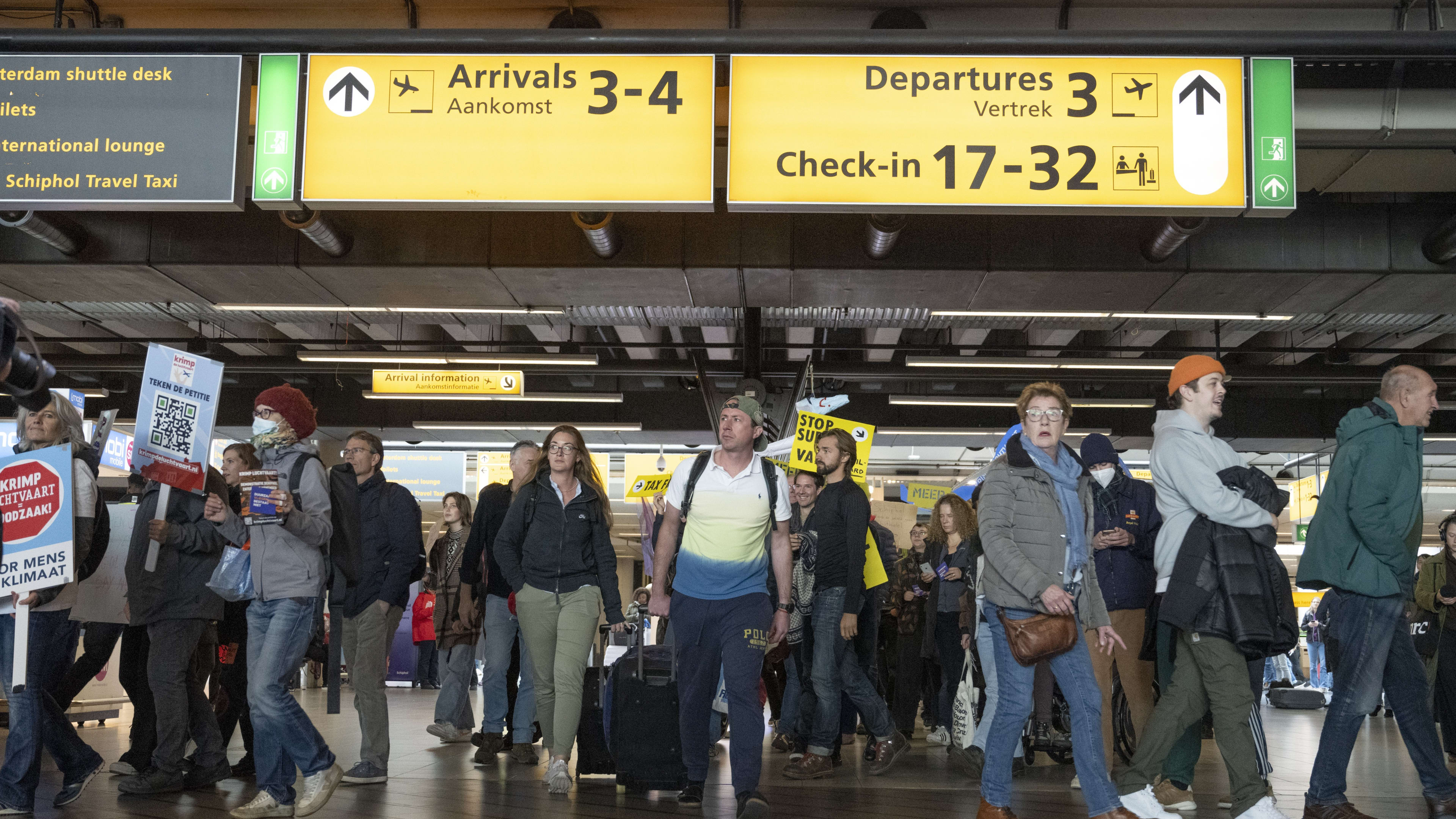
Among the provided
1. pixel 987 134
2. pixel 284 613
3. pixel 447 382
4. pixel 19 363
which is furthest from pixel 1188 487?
pixel 447 382

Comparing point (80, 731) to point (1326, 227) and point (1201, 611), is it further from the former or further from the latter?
point (1326, 227)

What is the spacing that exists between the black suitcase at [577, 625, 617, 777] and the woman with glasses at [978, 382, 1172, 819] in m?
2.14

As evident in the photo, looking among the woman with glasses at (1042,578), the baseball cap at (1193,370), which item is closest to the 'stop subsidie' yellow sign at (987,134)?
the baseball cap at (1193,370)

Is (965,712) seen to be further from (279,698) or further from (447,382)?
(447,382)

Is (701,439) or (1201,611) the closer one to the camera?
(1201,611)

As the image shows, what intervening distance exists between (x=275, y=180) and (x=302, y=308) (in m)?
5.99

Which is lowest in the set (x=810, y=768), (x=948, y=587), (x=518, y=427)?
(x=810, y=768)

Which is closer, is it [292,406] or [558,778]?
[292,406]

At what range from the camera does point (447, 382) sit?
13.1m

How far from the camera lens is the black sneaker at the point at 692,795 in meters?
5.05

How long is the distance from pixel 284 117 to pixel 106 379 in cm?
1408

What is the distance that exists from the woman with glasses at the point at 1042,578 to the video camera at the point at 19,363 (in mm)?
3249

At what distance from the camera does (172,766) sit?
17.3 feet

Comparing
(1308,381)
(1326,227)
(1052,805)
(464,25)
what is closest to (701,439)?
(1308,381)
